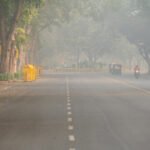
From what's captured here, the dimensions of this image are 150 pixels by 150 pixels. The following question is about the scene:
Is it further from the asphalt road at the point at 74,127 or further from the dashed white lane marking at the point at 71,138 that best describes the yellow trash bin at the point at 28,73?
the dashed white lane marking at the point at 71,138

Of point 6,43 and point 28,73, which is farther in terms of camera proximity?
point 28,73

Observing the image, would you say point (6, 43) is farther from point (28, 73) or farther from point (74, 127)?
point (74, 127)

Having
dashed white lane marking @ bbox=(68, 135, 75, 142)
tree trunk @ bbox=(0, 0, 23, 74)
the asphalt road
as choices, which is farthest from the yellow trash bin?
dashed white lane marking @ bbox=(68, 135, 75, 142)

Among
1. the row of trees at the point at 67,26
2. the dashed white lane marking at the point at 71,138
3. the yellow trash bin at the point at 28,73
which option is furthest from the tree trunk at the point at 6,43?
the dashed white lane marking at the point at 71,138

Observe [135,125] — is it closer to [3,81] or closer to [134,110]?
[134,110]

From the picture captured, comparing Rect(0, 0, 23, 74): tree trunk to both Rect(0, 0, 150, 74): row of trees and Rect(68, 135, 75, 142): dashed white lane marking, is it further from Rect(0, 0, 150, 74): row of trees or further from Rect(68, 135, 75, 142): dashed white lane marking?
Rect(68, 135, 75, 142): dashed white lane marking

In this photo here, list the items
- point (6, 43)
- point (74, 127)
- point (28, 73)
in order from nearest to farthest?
point (74, 127) < point (6, 43) < point (28, 73)

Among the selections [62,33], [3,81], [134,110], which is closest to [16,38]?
[3,81]

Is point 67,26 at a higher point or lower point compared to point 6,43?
higher

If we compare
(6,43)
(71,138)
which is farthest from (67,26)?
(71,138)

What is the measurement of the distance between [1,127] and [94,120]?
293 cm

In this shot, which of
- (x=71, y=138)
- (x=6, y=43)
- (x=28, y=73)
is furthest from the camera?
(x=28, y=73)

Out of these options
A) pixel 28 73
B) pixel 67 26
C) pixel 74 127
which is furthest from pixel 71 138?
pixel 67 26

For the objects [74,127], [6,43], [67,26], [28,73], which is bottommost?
[74,127]
